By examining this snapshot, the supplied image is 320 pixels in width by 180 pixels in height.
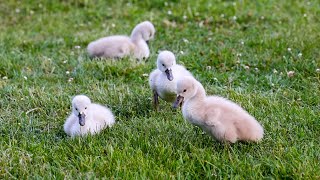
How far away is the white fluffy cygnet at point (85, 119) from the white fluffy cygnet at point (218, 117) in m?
0.81

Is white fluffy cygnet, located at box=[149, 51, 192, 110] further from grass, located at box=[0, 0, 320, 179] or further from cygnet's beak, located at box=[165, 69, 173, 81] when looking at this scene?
grass, located at box=[0, 0, 320, 179]

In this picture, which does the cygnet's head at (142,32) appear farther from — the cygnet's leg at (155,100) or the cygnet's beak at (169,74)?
the cygnet's beak at (169,74)

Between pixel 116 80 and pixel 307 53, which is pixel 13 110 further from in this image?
pixel 307 53

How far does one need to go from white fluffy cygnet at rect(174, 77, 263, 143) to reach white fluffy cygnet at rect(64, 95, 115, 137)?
2.66ft

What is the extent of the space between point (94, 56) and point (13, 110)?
6.69 ft

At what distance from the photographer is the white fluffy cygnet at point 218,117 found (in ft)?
15.3

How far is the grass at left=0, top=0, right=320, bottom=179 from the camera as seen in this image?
4488 mm

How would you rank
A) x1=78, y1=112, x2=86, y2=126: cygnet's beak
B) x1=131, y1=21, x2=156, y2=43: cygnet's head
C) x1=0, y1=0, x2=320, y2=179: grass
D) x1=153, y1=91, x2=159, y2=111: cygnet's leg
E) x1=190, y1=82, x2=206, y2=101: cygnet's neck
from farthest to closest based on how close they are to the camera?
x1=131, y1=21, x2=156, y2=43: cygnet's head → x1=153, y1=91, x2=159, y2=111: cygnet's leg → x1=78, y1=112, x2=86, y2=126: cygnet's beak → x1=190, y1=82, x2=206, y2=101: cygnet's neck → x1=0, y1=0, x2=320, y2=179: grass

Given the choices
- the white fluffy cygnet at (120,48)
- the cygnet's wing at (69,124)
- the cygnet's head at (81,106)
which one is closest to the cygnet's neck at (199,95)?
the cygnet's head at (81,106)

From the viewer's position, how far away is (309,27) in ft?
27.7

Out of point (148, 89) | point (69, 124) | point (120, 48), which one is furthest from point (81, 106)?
point (120, 48)

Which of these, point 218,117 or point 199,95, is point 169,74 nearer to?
point 199,95

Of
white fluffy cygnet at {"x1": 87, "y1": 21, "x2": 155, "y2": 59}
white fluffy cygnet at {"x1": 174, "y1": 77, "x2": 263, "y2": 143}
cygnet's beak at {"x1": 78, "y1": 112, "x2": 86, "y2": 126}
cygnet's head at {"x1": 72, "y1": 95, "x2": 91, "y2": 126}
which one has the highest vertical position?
white fluffy cygnet at {"x1": 174, "y1": 77, "x2": 263, "y2": 143}

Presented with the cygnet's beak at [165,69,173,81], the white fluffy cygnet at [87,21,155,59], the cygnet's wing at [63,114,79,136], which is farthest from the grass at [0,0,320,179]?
the cygnet's beak at [165,69,173,81]
